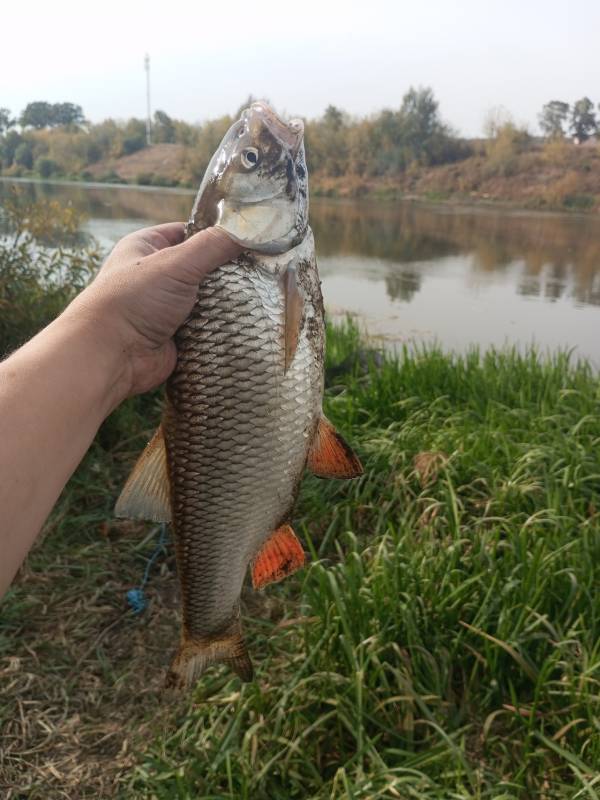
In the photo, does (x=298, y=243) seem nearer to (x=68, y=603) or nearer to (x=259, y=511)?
(x=259, y=511)

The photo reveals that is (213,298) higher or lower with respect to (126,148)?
lower

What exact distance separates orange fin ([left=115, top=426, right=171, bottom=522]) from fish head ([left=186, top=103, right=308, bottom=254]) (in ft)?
1.73

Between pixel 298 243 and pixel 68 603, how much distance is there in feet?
8.58

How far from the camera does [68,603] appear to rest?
3461mm

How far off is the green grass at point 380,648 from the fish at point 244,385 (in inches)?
41.0

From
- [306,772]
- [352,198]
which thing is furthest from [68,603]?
[352,198]

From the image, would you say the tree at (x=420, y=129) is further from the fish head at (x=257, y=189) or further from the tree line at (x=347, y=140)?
the fish head at (x=257, y=189)

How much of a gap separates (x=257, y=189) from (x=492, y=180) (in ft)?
135

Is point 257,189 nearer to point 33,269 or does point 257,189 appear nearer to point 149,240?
point 149,240

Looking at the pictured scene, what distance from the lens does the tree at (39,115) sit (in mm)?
41816

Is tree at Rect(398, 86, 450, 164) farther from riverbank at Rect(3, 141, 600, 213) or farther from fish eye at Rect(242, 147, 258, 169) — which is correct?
fish eye at Rect(242, 147, 258, 169)

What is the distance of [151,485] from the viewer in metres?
1.66

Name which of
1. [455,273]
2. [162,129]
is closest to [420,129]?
[162,129]

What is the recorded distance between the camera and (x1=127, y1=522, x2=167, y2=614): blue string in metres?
3.43
